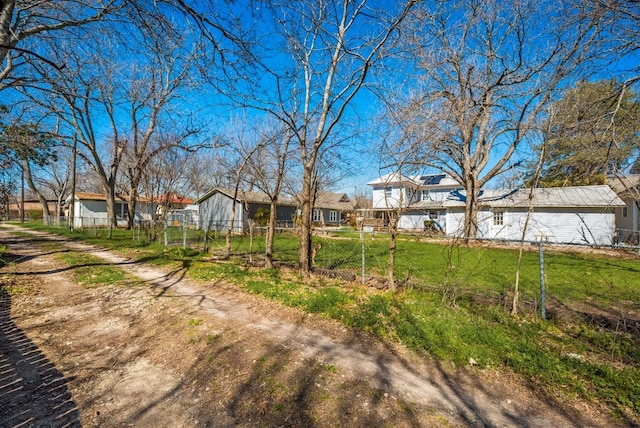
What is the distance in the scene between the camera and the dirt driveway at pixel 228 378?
2.63 m

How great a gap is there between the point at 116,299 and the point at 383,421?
5564 mm

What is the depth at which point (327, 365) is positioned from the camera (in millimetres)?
3506

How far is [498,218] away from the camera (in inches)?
850

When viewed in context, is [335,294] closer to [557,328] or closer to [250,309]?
[250,309]

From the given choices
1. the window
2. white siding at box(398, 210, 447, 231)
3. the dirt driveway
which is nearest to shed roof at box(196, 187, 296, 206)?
white siding at box(398, 210, 447, 231)

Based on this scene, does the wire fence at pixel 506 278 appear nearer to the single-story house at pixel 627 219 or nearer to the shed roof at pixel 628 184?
the shed roof at pixel 628 184

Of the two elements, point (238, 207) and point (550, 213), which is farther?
point (238, 207)

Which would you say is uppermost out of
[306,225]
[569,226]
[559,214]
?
[559,214]

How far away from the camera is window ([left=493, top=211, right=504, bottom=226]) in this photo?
21.4m

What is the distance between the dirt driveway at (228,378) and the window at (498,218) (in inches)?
827

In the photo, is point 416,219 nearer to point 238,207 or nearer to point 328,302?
point 238,207

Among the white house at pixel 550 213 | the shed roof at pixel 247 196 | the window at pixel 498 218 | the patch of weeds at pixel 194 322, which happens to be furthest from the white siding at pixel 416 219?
the patch of weeds at pixel 194 322

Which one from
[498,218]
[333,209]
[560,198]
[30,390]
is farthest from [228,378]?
[333,209]

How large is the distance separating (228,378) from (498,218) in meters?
23.2
